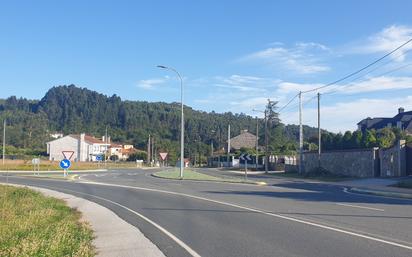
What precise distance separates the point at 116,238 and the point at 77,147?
126872 mm

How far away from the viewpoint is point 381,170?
161ft

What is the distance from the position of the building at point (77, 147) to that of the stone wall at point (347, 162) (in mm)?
74137

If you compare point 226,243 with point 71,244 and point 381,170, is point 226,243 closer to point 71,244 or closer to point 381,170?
point 71,244

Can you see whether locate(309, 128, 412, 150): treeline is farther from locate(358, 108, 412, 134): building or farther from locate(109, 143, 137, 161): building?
locate(109, 143, 137, 161): building

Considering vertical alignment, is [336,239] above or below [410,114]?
below

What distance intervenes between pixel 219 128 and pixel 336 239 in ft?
604

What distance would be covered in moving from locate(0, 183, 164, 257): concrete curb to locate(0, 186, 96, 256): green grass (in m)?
0.26

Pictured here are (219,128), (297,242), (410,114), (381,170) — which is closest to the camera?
(297,242)

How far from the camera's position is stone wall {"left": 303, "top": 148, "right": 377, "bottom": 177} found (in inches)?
1976

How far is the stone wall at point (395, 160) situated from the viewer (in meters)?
46.2

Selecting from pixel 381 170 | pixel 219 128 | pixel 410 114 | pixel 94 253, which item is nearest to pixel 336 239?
pixel 94 253

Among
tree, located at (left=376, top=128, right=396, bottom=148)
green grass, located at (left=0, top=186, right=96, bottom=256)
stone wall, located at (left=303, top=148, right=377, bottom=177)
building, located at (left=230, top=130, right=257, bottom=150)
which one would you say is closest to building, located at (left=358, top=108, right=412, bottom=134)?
tree, located at (left=376, top=128, right=396, bottom=148)

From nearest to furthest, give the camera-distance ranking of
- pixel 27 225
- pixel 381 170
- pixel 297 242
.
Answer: pixel 297 242
pixel 27 225
pixel 381 170

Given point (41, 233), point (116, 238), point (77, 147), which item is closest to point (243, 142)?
point (77, 147)
